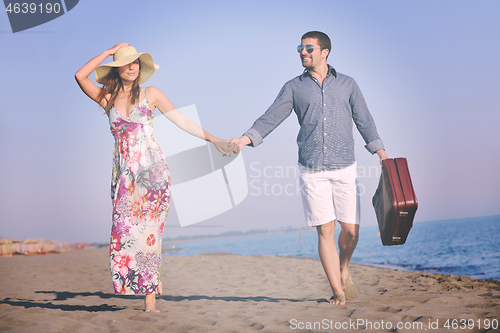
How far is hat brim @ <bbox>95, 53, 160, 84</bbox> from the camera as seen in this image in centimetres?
309

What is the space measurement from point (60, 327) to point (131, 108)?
5.69 feet

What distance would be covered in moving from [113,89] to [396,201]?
8.38 ft

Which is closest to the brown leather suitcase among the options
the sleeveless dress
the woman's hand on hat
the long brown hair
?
the sleeveless dress

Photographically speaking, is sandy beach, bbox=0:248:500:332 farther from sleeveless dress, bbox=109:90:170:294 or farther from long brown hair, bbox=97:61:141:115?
long brown hair, bbox=97:61:141:115

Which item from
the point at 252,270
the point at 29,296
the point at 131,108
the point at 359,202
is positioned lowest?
the point at 252,270

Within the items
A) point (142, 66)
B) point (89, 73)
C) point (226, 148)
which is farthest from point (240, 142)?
point (89, 73)

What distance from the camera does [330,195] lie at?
332 centimetres

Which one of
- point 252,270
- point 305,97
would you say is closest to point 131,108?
point 305,97

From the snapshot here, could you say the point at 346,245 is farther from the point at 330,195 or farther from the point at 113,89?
the point at 113,89

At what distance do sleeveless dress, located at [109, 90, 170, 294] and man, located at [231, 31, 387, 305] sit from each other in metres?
0.81

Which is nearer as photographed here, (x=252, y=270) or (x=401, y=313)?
(x=401, y=313)

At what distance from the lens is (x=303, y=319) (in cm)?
254

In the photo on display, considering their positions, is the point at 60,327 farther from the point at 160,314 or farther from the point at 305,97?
the point at 305,97

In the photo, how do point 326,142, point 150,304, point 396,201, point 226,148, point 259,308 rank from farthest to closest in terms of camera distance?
1. point 226,148
2. point 326,142
3. point 259,308
4. point 150,304
5. point 396,201
